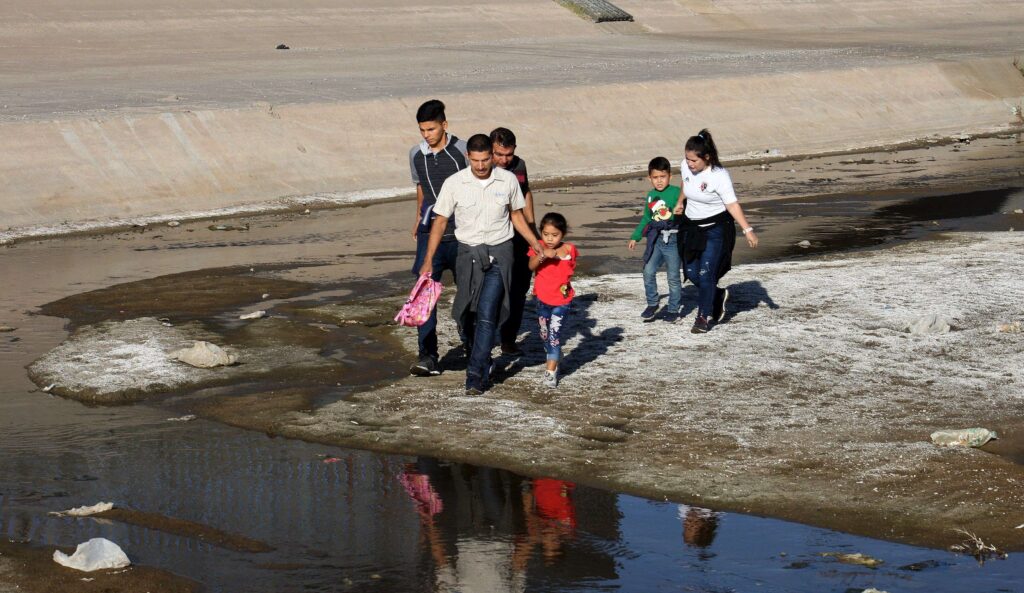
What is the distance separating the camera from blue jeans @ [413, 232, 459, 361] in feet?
31.6

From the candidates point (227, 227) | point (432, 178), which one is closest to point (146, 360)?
point (432, 178)

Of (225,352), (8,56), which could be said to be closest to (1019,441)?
(225,352)

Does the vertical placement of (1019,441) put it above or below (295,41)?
below

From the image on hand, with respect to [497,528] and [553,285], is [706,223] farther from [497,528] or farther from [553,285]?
[497,528]

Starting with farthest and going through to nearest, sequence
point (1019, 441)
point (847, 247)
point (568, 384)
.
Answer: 1. point (847, 247)
2. point (568, 384)
3. point (1019, 441)

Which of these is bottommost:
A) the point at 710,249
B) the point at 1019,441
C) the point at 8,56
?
the point at 1019,441

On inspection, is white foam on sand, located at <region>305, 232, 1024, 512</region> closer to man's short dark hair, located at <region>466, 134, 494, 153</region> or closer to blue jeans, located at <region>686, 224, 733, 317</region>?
blue jeans, located at <region>686, 224, 733, 317</region>

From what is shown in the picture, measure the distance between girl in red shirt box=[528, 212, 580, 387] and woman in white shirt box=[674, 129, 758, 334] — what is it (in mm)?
1606

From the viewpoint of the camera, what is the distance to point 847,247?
1542cm

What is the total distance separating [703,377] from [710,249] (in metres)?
1.55

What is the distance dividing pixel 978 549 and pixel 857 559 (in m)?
0.58

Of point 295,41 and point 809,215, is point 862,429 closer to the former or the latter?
point 809,215

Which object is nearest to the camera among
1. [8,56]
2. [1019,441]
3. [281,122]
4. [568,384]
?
[1019,441]

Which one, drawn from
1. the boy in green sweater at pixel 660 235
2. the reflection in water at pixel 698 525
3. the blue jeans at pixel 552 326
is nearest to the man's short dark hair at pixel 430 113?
the blue jeans at pixel 552 326
